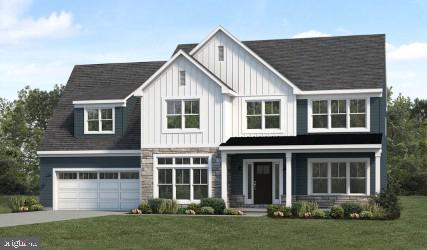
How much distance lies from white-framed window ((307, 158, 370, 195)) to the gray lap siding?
9.71 m

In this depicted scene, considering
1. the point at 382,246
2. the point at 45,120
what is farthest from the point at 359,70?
the point at 45,120

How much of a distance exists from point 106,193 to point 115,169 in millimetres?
1444

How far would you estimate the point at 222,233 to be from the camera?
88.5 feet

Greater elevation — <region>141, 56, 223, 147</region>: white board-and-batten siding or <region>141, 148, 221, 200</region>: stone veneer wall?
<region>141, 56, 223, 147</region>: white board-and-batten siding

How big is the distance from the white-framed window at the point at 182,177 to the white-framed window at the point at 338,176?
537 centimetres

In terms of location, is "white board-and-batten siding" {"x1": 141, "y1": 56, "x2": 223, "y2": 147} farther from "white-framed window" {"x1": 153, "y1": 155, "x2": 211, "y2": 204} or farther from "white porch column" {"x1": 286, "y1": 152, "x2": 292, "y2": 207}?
"white porch column" {"x1": 286, "y1": 152, "x2": 292, "y2": 207}

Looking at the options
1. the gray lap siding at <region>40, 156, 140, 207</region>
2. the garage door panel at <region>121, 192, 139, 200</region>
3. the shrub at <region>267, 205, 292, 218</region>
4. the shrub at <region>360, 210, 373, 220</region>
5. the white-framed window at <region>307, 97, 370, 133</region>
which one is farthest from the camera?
the gray lap siding at <region>40, 156, 140, 207</region>

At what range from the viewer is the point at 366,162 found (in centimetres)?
3719

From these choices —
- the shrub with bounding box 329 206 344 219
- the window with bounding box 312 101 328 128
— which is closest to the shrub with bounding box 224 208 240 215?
the shrub with bounding box 329 206 344 219

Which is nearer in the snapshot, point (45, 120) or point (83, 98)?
point (83, 98)

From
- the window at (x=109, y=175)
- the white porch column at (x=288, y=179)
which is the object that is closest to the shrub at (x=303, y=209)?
the white porch column at (x=288, y=179)

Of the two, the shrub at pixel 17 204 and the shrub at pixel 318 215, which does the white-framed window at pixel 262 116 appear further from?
the shrub at pixel 17 204

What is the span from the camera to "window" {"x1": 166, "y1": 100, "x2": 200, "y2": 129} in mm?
37562

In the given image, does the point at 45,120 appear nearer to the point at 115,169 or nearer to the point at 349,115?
the point at 115,169
